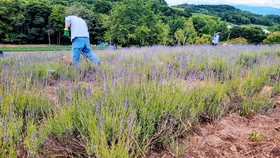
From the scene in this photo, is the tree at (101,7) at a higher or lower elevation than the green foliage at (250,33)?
higher

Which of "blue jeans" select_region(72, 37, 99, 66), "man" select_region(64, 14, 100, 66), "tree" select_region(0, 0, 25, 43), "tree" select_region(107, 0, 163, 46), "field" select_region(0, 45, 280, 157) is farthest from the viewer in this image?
"tree" select_region(0, 0, 25, 43)

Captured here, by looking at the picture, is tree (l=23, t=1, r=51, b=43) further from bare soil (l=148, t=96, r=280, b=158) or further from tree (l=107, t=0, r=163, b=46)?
bare soil (l=148, t=96, r=280, b=158)

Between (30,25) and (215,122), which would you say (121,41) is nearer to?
(215,122)

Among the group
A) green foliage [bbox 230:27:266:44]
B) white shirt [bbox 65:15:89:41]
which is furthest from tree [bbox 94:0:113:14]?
white shirt [bbox 65:15:89:41]

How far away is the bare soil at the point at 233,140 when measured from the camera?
2026 mm

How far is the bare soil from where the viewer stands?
2.03 meters

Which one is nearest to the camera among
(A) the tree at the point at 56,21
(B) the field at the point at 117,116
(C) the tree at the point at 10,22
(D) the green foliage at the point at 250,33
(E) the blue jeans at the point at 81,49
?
(B) the field at the point at 117,116

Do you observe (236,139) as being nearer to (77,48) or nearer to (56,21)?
(77,48)

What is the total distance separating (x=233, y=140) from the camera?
2.26m

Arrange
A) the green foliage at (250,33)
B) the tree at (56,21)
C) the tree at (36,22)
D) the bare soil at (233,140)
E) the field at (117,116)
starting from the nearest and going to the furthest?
the field at (117,116) → the bare soil at (233,140) → the tree at (36,22) → the tree at (56,21) → the green foliage at (250,33)

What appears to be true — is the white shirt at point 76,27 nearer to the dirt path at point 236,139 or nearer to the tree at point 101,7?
the dirt path at point 236,139

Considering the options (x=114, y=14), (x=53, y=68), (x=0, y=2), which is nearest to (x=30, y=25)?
(x=0, y=2)

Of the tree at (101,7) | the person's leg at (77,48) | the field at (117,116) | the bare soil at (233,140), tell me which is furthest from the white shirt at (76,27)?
the tree at (101,7)

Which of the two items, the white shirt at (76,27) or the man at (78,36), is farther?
the white shirt at (76,27)
